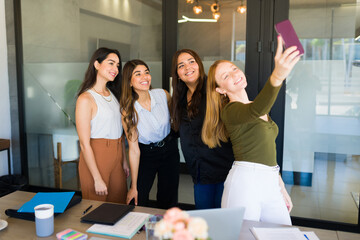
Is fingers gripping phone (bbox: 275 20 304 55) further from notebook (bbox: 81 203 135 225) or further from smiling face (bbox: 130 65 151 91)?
smiling face (bbox: 130 65 151 91)

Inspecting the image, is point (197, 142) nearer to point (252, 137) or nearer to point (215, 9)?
point (252, 137)

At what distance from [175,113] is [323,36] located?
1.42 m

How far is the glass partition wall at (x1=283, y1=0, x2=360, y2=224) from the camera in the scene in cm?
264

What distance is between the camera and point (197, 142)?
85.4 inches

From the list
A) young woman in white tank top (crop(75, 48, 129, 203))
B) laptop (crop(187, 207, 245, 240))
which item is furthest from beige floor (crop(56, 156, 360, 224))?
laptop (crop(187, 207, 245, 240))

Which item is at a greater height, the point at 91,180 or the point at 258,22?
the point at 258,22

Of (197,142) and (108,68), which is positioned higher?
(108,68)

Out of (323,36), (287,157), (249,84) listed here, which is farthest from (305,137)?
(323,36)

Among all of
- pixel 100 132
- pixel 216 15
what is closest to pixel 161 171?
pixel 100 132

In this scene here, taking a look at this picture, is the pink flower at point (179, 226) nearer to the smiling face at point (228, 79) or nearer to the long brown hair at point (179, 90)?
the smiling face at point (228, 79)

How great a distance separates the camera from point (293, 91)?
281 centimetres

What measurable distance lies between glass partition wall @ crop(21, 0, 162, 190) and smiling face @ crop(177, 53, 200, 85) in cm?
93

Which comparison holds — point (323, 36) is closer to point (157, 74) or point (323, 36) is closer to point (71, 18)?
point (157, 74)

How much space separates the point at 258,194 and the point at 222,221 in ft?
1.81
